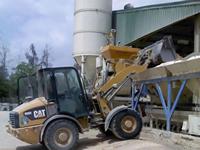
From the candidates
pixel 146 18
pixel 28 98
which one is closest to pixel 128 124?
pixel 28 98

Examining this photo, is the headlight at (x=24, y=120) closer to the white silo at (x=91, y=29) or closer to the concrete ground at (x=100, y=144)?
the concrete ground at (x=100, y=144)

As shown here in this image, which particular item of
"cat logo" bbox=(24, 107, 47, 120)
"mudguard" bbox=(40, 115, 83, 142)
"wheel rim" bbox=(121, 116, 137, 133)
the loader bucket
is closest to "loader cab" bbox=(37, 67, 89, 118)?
"mudguard" bbox=(40, 115, 83, 142)

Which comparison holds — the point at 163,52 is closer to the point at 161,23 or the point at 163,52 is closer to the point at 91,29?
the point at 161,23

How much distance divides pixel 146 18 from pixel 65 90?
38.8 feet

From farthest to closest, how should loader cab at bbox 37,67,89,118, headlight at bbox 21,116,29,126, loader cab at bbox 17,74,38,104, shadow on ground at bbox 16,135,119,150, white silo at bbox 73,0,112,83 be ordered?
white silo at bbox 73,0,112,83, loader cab at bbox 17,74,38,104, shadow on ground at bbox 16,135,119,150, loader cab at bbox 37,67,89,118, headlight at bbox 21,116,29,126

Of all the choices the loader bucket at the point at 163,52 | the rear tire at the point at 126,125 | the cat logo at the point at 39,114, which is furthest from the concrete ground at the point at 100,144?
the loader bucket at the point at 163,52

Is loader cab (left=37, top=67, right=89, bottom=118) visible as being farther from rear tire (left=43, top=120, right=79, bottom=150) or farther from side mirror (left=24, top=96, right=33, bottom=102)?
side mirror (left=24, top=96, right=33, bottom=102)

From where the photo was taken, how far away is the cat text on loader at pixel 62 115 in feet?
40.5

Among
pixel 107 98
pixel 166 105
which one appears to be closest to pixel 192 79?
pixel 166 105

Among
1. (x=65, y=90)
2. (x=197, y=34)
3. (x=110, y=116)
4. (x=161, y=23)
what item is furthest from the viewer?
(x=197, y=34)

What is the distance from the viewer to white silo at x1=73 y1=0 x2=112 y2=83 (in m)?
25.7

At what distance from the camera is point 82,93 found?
12.9 metres

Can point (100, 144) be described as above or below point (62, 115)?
below

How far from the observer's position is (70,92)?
1286cm
